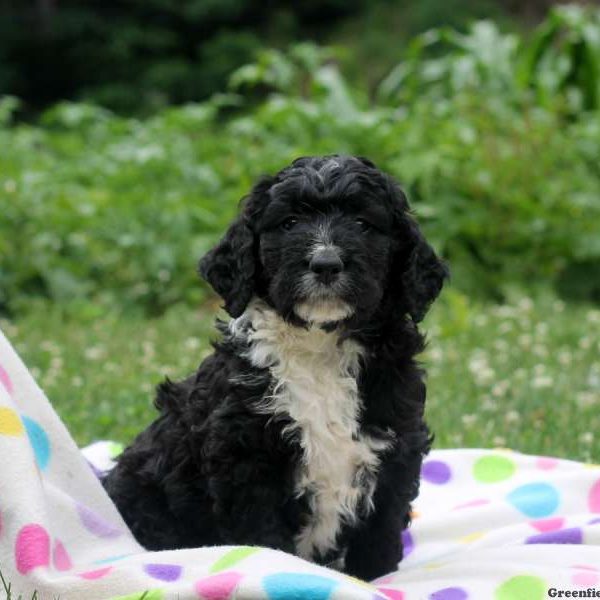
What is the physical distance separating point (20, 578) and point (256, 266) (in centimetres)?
115

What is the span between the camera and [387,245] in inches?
135

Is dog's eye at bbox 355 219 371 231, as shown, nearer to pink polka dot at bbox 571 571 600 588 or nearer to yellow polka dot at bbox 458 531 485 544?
pink polka dot at bbox 571 571 600 588

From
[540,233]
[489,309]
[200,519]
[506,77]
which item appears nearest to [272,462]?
[200,519]

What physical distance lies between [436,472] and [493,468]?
24 cm

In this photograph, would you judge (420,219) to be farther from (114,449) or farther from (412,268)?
(412,268)

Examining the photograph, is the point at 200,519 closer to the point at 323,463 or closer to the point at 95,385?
the point at 323,463

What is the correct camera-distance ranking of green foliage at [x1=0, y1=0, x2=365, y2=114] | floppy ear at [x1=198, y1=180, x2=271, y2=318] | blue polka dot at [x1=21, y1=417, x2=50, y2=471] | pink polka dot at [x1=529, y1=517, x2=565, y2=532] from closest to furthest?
1. floppy ear at [x1=198, y1=180, x2=271, y2=318]
2. blue polka dot at [x1=21, y1=417, x2=50, y2=471]
3. pink polka dot at [x1=529, y1=517, x2=565, y2=532]
4. green foliage at [x1=0, y1=0, x2=365, y2=114]

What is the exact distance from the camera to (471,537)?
421 cm

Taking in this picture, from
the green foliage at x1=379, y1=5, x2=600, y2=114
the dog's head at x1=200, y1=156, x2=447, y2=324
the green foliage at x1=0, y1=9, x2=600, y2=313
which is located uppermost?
the green foliage at x1=379, y1=5, x2=600, y2=114

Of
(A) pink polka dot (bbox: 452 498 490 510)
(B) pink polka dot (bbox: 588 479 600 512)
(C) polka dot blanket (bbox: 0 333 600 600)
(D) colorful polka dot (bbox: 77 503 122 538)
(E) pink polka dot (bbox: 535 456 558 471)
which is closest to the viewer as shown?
(C) polka dot blanket (bbox: 0 333 600 600)

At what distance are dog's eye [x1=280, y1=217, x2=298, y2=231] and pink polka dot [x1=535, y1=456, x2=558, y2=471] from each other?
189cm

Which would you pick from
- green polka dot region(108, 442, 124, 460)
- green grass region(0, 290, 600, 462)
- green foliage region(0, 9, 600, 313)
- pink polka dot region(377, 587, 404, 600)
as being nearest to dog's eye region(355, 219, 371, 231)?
pink polka dot region(377, 587, 404, 600)

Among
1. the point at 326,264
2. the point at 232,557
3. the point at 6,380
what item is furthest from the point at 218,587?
the point at 6,380

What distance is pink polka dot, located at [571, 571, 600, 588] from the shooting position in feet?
11.0
